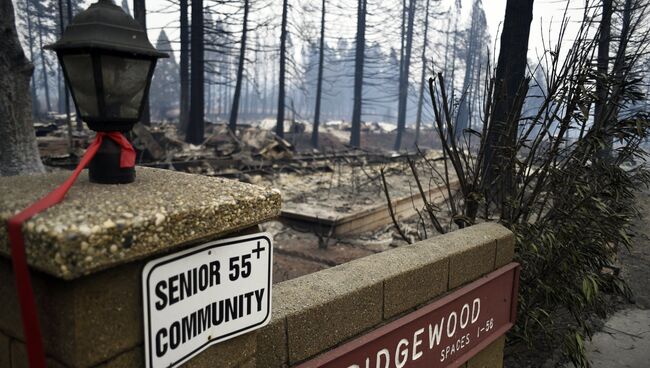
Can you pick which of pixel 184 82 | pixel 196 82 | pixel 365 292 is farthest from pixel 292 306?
pixel 184 82

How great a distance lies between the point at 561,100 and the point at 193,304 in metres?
3.42

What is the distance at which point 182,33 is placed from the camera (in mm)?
25672

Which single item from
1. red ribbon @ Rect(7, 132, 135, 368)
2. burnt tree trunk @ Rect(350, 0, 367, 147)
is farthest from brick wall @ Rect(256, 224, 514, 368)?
burnt tree trunk @ Rect(350, 0, 367, 147)

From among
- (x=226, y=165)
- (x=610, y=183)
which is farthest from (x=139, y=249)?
(x=226, y=165)

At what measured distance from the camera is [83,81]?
1391mm

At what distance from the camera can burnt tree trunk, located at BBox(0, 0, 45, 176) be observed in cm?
822

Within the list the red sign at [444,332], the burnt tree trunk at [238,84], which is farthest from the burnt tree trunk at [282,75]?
the red sign at [444,332]

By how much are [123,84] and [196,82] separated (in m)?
19.6

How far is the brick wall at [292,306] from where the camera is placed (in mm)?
1062

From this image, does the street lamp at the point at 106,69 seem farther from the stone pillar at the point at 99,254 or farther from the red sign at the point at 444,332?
the red sign at the point at 444,332

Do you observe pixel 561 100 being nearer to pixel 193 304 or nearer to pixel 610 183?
pixel 610 183

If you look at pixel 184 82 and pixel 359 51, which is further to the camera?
pixel 359 51

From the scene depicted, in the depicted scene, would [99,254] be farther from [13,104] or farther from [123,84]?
[13,104]

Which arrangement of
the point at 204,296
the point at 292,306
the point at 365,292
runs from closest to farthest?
1. the point at 204,296
2. the point at 292,306
3. the point at 365,292
